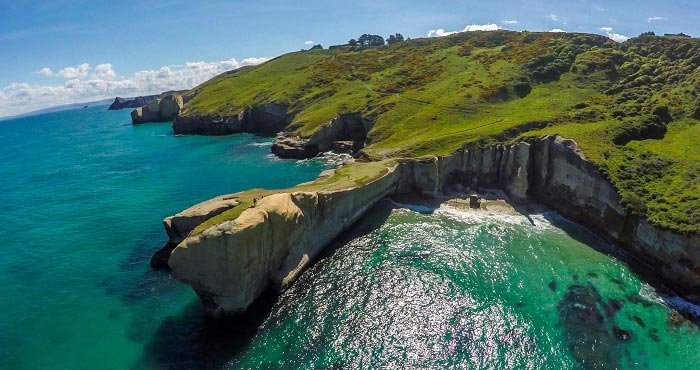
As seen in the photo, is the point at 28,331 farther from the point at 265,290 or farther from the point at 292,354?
the point at 292,354

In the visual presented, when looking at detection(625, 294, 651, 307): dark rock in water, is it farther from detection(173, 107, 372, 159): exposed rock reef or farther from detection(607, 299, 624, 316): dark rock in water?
detection(173, 107, 372, 159): exposed rock reef

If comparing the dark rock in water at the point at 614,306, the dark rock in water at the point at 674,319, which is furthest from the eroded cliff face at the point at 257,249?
the dark rock in water at the point at 674,319

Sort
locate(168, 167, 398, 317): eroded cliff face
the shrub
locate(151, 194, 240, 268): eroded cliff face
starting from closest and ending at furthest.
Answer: locate(168, 167, 398, 317): eroded cliff face < locate(151, 194, 240, 268): eroded cliff face < the shrub

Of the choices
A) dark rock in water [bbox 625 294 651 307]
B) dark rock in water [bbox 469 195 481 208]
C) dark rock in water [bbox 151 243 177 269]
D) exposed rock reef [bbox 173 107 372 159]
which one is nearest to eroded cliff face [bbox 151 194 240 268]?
dark rock in water [bbox 151 243 177 269]

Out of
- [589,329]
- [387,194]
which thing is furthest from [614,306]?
[387,194]

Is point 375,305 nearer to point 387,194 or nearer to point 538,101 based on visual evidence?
point 387,194
